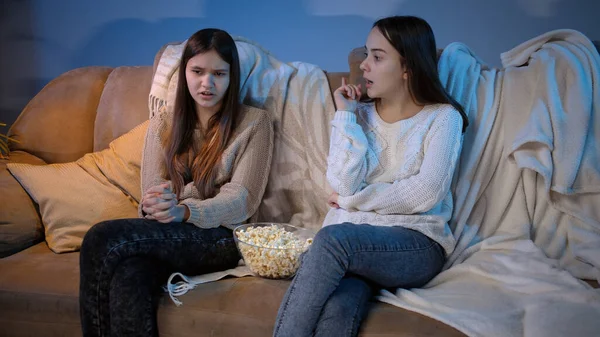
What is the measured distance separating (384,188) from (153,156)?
0.75m

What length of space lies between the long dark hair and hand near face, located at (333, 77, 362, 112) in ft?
0.59

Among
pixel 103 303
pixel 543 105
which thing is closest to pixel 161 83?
pixel 103 303

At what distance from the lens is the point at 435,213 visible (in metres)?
1.73

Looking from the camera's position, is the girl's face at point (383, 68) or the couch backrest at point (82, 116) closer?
the girl's face at point (383, 68)

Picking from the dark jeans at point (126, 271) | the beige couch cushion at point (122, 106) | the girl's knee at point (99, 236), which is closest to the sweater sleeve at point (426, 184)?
the dark jeans at point (126, 271)

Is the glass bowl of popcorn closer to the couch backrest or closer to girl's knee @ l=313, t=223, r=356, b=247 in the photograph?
girl's knee @ l=313, t=223, r=356, b=247

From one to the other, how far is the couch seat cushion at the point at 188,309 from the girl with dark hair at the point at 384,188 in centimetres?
10

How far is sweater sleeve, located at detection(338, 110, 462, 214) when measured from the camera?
1.67 m

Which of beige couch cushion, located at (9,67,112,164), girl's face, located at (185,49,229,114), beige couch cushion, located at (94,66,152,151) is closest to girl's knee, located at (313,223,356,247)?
girl's face, located at (185,49,229,114)

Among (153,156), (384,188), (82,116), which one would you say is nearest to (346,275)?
(384,188)

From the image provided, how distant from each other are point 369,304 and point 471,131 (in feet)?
2.26

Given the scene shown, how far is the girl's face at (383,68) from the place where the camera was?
179 centimetres

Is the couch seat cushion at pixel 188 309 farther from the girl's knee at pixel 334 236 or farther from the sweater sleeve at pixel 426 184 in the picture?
the sweater sleeve at pixel 426 184

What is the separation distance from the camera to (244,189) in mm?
1879
